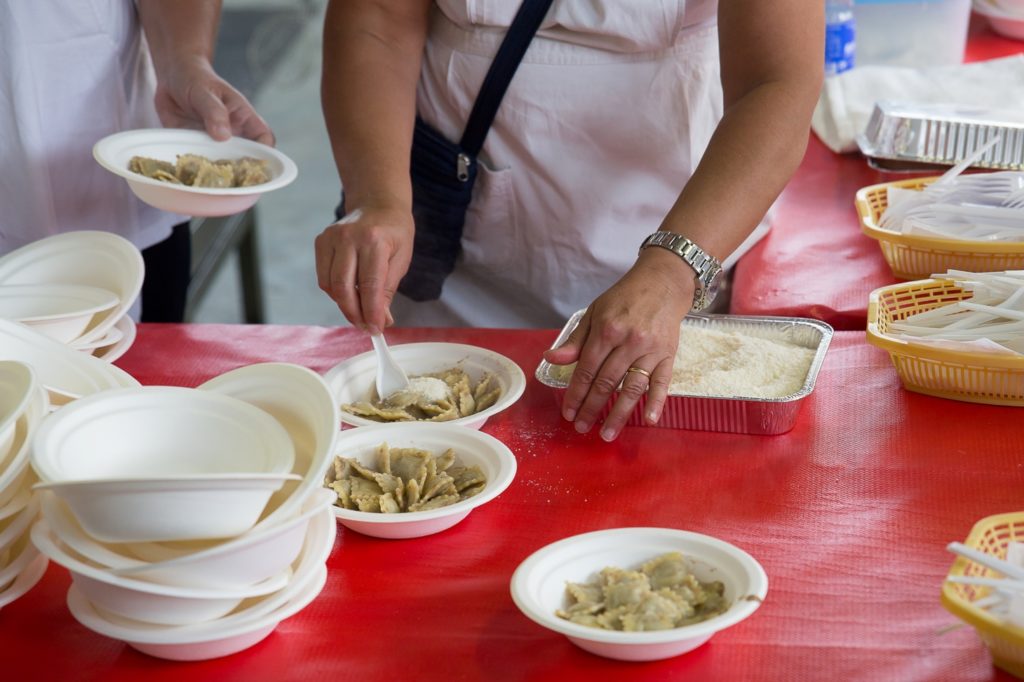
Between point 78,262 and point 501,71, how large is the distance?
2.38 ft

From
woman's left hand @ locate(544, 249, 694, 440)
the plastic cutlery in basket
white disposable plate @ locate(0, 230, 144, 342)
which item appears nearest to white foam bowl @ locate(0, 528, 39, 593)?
white disposable plate @ locate(0, 230, 144, 342)

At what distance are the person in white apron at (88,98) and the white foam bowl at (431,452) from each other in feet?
2.57

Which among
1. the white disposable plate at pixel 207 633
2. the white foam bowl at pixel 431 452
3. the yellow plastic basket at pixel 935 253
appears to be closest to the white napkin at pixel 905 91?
the yellow plastic basket at pixel 935 253

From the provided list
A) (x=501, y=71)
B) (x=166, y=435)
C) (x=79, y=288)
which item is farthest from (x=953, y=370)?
(x=79, y=288)

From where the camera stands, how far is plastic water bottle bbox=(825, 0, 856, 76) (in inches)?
107

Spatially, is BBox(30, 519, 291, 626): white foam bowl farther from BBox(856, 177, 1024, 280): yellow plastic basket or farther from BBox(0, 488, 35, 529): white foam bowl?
BBox(856, 177, 1024, 280): yellow plastic basket

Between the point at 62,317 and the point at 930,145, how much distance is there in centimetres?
168

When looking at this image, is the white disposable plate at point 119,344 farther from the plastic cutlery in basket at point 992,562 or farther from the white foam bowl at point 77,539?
the plastic cutlery in basket at point 992,562

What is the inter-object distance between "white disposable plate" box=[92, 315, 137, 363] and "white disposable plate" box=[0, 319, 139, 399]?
297mm

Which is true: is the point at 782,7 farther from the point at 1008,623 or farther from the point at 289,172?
the point at 1008,623

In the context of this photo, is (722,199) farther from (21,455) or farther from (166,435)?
(21,455)

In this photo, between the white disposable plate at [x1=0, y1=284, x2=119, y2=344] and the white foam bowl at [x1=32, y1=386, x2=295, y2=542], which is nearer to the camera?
the white foam bowl at [x1=32, y1=386, x2=295, y2=542]

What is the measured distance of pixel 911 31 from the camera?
2865mm

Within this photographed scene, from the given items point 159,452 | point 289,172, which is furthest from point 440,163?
point 159,452
